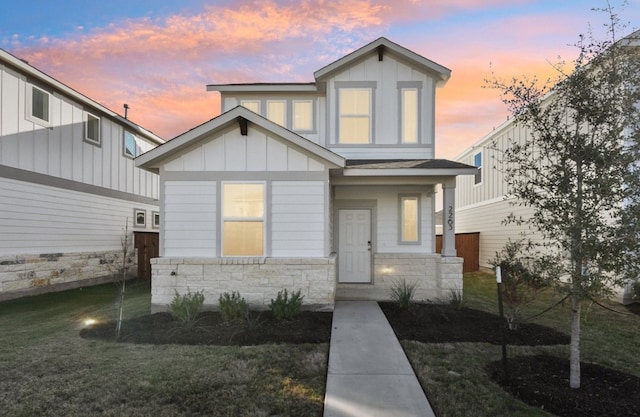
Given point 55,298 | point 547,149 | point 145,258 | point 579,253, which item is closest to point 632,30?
point 547,149

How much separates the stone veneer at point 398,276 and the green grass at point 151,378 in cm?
397

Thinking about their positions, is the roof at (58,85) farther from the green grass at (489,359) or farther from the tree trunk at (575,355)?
the tree trunk at (575,355)

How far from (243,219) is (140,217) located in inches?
365

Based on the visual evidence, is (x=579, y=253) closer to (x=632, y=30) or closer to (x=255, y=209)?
(x=632, y=30)

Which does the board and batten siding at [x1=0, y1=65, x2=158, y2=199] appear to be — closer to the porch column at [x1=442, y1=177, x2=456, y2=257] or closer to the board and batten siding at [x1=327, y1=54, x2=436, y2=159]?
the board and batten siding at [x1=327, y1=54, x2=436, y2=159]

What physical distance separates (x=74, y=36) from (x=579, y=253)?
40.8ft

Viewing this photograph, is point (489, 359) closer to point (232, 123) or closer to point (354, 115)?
point (232, 123)

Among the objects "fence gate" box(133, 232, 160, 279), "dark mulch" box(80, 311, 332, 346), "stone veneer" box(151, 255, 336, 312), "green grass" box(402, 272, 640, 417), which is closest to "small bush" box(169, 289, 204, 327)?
"dark mulch" box(80, 311, 332, 346)

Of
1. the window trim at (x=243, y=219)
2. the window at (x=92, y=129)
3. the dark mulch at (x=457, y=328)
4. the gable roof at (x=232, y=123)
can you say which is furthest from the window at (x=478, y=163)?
the window at (x=92, y=129)

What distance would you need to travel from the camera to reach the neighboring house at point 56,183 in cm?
884

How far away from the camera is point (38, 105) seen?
380 inches

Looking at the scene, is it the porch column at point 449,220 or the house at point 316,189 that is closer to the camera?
the house at point 316,189

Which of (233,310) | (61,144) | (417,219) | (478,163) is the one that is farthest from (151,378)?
(478,163)

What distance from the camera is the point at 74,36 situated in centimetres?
948
